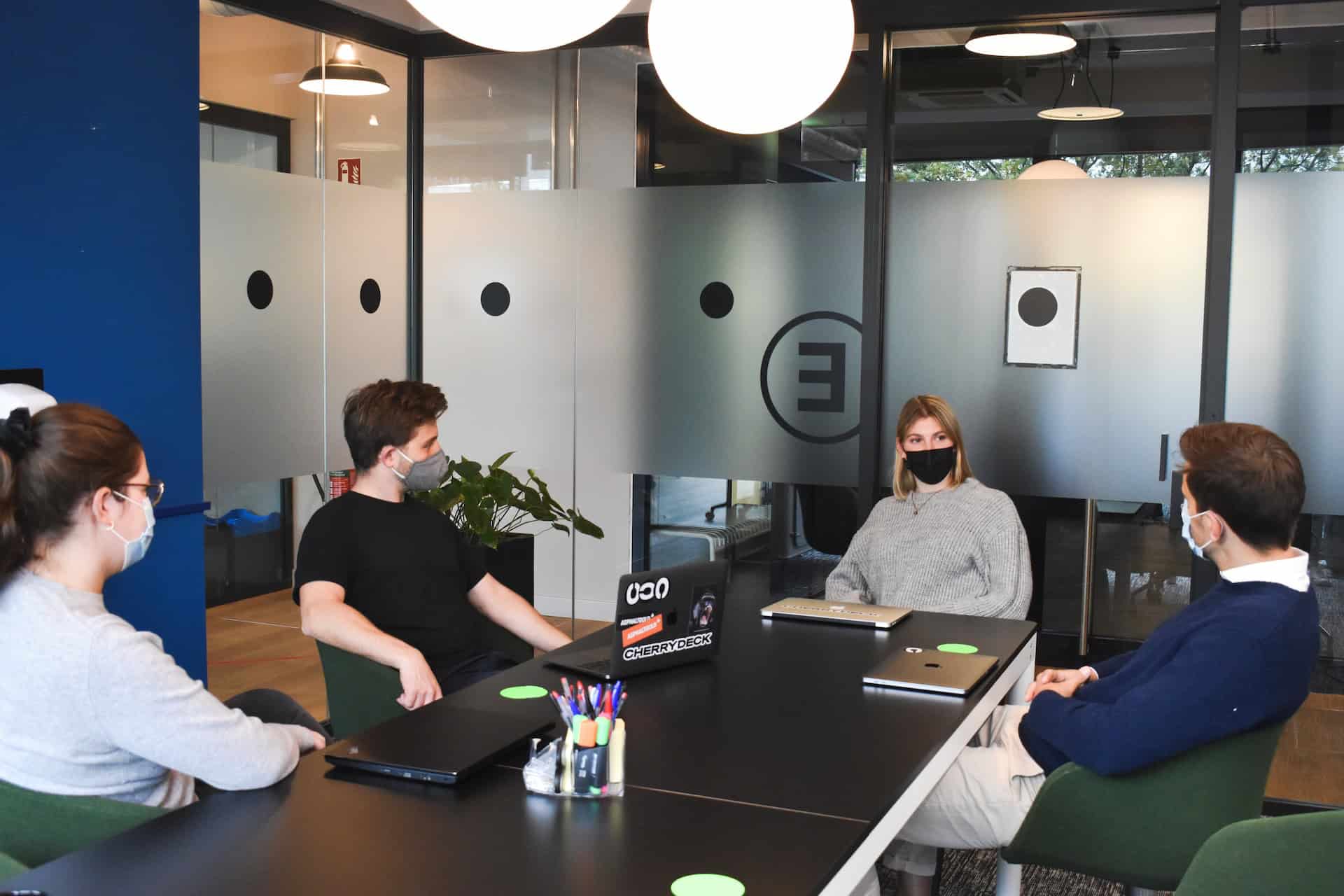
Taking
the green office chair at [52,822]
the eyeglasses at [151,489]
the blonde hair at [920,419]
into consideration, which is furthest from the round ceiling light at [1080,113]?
the green office chair at [52,822]

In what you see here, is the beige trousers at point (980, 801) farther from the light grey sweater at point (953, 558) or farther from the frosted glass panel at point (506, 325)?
the frosted glass panel at point (506, 325)


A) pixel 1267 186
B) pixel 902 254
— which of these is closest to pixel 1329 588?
pixel 1267 186

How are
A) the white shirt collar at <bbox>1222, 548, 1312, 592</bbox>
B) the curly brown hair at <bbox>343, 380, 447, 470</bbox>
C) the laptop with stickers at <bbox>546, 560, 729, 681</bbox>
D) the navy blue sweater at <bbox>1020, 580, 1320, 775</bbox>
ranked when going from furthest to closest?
the curly brown hair at <bbox>343, 380, 447, 470</bbox> < the laptop with stickers at <bbox>546, 560, 729, 681</bbox> < the white shirt collar at <bbox>1222, 548, 1312, 592</bbox> < the navy blue sweater at <bbox>1020, 580, 1320, 775</bbox>

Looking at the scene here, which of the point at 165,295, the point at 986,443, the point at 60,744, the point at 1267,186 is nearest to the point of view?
the point at 60,744

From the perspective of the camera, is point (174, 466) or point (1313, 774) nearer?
point (174, 466)

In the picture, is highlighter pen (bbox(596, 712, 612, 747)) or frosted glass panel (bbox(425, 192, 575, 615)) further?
frosted glass panel (bbox(425, 192, 575, 615))

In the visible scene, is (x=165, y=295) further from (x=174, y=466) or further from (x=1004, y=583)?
(x=1004, y=583)

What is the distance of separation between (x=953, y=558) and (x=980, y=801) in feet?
A: 3.92

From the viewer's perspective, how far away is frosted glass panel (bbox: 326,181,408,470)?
4.92m

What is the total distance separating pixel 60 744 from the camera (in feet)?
6.17

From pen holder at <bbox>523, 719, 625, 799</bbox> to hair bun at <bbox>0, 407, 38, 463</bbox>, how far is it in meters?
0.88

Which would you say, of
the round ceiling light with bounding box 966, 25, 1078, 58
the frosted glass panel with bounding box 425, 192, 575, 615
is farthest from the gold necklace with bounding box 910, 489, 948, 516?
the frosted glass panel with bounding box 425, 192, 575, 615

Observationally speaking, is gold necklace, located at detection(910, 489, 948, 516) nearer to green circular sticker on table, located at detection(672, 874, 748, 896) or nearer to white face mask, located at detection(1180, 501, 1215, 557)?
white face mask, located at detection(1180, 501, 1215, 557)

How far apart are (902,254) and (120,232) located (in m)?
2.50
